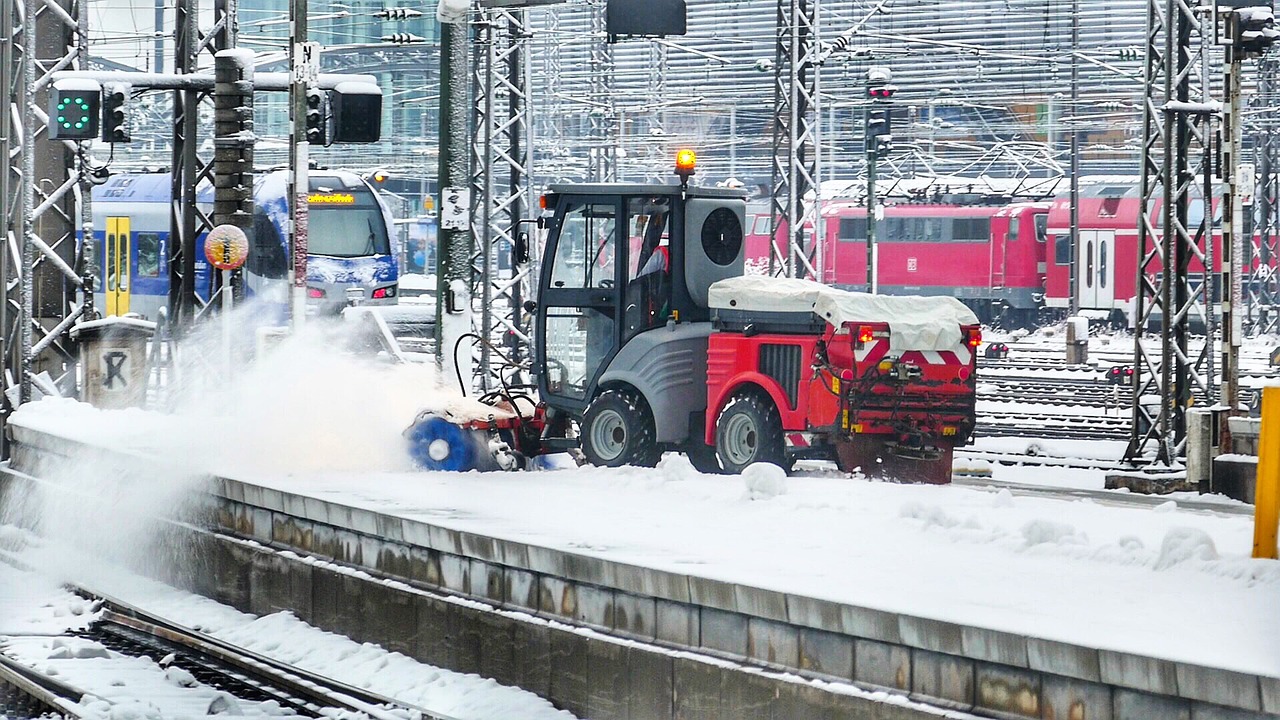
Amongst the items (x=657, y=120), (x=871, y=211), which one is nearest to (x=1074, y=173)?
(x=871, y=211)

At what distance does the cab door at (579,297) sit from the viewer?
51.8 feet

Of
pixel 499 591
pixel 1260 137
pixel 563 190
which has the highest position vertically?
pixel 1260 137

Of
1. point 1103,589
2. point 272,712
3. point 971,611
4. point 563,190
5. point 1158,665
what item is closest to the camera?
point 1158,665

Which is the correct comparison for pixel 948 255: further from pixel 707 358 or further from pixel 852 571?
pixel 852 571

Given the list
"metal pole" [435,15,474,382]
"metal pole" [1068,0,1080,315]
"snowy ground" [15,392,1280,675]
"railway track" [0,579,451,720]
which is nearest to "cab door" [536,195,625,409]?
"metal pole" [435,15,474,382]

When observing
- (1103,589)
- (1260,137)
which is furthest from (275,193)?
(1103,589)

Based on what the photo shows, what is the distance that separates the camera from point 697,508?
1167 centimetres

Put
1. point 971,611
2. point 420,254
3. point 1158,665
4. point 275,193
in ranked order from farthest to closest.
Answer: point 420,254 < point 275,193 < point 971,611 < point 1158,665

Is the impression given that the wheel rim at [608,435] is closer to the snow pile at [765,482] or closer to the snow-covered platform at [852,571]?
the snow-covered platform at [852,571]

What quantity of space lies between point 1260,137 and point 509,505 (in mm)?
35039

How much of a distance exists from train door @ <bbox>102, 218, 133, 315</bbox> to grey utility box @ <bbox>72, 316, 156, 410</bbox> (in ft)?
49.4

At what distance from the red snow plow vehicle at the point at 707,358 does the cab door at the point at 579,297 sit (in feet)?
0.04

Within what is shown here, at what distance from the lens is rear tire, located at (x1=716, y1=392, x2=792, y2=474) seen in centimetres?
1514

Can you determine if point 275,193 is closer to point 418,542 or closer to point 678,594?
point 418,542
